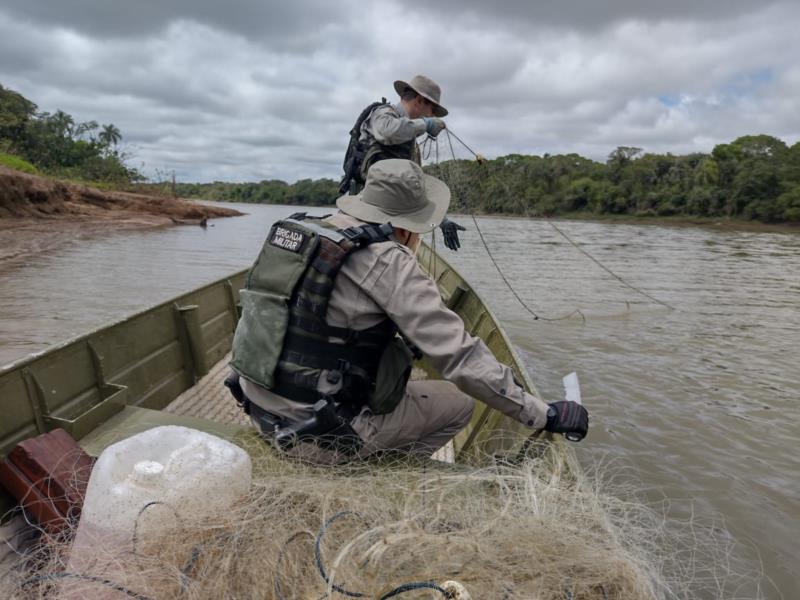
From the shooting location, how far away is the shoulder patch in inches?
102

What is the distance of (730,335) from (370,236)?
10.5 meters

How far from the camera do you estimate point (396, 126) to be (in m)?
5.49

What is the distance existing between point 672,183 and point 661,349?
43.8 m

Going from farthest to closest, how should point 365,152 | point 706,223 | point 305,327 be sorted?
point 706,223 < point 365,152 < point 305,327

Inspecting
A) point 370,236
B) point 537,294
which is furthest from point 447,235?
point 537,294

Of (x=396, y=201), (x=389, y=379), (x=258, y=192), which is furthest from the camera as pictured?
(x=258, y=192)

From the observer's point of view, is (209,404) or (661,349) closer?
(209,404)

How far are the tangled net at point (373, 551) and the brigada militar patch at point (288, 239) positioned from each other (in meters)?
1.02

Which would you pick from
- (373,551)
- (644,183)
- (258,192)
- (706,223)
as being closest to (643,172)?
(644,183)

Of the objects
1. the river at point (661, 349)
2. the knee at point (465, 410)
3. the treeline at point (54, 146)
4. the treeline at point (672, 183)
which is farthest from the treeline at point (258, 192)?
the knee at point (465, 410)

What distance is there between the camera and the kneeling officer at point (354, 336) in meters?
2.49

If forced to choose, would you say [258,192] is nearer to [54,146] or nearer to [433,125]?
[54,146]

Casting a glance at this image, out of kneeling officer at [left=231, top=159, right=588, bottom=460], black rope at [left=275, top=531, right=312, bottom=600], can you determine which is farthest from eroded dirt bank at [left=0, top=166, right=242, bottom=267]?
black rope at [left=275, top=531, right=312, bottom=600]

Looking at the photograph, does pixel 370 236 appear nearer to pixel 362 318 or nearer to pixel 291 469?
pixel 362 318
